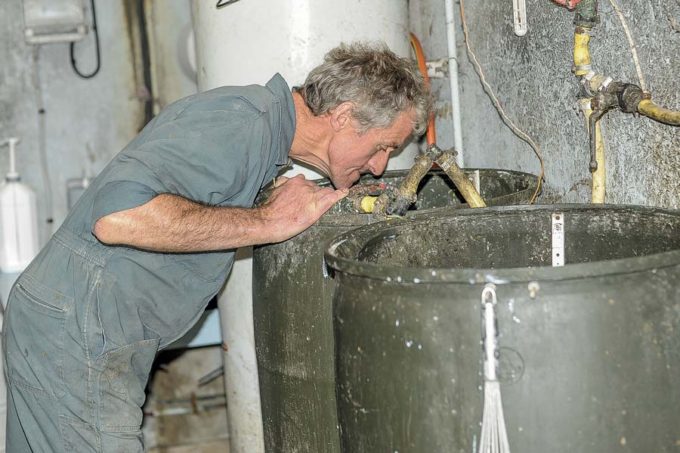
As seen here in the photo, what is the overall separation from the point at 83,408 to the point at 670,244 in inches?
38.6

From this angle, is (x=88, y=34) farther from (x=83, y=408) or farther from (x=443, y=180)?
(x=83, y=408)

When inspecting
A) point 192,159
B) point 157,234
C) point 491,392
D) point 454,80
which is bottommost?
point 491,392

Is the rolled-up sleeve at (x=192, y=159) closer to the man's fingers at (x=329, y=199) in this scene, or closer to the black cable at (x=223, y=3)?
the man's fingers at (x=329, y=199)

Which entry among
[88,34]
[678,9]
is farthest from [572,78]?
[88,34]

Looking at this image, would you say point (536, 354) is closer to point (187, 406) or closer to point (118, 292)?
point (118, 292)

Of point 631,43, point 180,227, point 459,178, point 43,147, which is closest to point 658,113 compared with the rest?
point 631,43

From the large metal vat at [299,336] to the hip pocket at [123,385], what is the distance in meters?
0.21

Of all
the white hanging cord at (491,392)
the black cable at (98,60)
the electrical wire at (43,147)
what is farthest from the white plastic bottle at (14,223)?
the white hanging cord at (491,392)

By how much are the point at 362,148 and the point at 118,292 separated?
1.66ft

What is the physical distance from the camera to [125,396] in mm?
1577

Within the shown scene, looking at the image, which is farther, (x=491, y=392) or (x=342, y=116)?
(x=342, y=116)

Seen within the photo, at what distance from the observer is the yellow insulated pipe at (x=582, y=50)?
1.59 meters

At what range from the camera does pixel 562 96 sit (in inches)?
69.2

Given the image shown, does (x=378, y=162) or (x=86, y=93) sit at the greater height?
(x=86, y=93)
